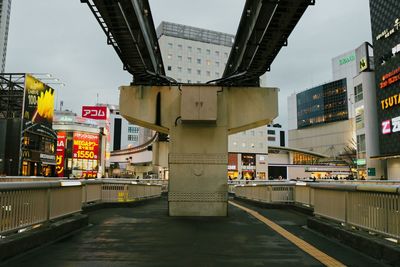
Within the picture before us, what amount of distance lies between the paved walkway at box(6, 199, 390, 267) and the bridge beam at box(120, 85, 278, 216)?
2723 mm

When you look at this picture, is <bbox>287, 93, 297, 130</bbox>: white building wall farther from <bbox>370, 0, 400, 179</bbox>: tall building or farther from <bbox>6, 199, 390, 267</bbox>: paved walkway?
<bbox>6, 199, 390, 267</bbox>: paved walkway

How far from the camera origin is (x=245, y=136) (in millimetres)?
92438

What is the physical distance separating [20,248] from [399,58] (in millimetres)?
49155

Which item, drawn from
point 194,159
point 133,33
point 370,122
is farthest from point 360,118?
point 133,33

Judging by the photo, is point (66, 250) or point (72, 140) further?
point (72, 140)

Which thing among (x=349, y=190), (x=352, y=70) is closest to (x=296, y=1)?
(x=349, y=190)

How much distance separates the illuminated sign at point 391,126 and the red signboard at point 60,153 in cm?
5355

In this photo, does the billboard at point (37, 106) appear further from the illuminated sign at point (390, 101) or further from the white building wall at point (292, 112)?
the white building wall at point (292, 112)

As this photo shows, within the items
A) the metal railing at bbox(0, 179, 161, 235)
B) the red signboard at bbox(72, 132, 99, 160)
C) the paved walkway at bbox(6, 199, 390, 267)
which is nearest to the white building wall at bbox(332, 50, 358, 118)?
the red signboard at bbox(72, 132, 99, 160)

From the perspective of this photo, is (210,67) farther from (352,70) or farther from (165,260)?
(165,260)

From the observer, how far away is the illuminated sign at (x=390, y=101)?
47.1 metres

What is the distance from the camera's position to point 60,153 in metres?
71.9

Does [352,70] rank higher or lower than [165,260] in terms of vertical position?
higher

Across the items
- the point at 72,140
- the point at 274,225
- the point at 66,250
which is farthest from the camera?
the point at 72,140
